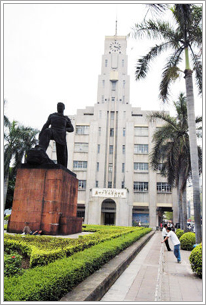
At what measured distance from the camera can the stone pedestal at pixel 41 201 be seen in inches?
334

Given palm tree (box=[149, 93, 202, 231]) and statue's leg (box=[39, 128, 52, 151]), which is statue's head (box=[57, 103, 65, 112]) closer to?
statue's leg (box=[39, 128, 52, 151])

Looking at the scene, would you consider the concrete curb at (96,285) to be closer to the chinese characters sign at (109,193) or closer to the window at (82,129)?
the chinese characters sign at (109,193)

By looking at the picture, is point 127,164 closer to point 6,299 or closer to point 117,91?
point 117,91

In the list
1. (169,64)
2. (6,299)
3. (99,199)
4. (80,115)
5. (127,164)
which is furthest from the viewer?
(80,115)

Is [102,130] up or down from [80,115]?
down

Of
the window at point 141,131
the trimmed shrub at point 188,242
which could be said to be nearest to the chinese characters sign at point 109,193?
the window at point 141,131

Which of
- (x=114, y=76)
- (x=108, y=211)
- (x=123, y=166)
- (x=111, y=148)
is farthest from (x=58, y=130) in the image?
(x=114, y=76)

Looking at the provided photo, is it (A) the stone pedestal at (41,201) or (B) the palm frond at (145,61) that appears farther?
(B) the palm frond at (145,61)

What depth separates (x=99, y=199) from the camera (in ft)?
115

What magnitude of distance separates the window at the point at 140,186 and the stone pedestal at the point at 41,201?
106 feet

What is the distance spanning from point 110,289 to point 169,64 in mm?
10057

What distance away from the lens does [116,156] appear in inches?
1676

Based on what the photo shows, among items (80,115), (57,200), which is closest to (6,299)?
(57,200)

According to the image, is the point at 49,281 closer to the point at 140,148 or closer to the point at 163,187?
the point at 163,187
